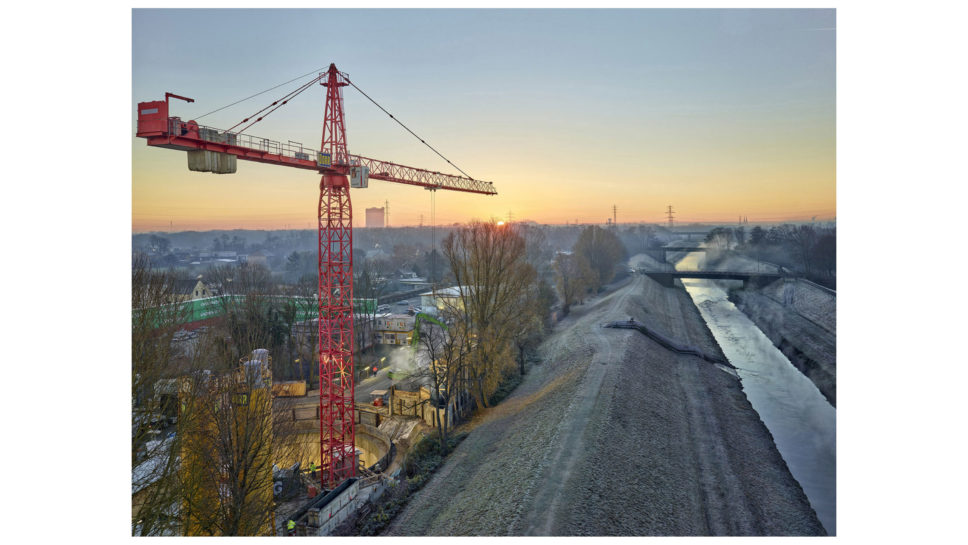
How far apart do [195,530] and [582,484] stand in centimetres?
575

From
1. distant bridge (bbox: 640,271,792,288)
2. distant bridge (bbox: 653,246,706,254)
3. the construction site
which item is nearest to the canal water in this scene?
the construction site

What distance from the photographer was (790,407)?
15555 millimetres

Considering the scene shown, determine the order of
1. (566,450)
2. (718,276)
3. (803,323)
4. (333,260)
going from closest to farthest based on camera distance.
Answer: (566,450) → (333,260) → (803,323) → (718,276)

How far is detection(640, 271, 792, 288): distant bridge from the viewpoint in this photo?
1041 inches

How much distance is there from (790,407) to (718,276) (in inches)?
759

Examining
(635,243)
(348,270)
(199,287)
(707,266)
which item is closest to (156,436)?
(348,270)

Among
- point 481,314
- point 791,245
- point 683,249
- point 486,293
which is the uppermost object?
point 683,249

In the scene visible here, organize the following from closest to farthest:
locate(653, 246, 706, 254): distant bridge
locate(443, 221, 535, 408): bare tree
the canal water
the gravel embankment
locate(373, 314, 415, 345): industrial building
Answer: the gravel embankment < the canal water < locate(443, 221, 535, 408): bare tree < locate(373, 314, 415, 345): industrial building < locate(653, 246, 706, 254): distant bridge

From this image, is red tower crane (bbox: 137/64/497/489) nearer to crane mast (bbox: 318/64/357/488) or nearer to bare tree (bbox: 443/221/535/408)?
crane mast (bbox: 318/64/357/488)

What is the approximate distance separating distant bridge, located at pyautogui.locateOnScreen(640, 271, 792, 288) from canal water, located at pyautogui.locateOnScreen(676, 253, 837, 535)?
7.73ft

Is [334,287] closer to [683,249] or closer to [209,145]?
[209,145]

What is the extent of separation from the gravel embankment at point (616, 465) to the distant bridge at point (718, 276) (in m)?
10.9

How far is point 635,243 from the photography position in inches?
2116

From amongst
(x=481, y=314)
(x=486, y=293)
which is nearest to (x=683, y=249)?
(x=486, y=293)
